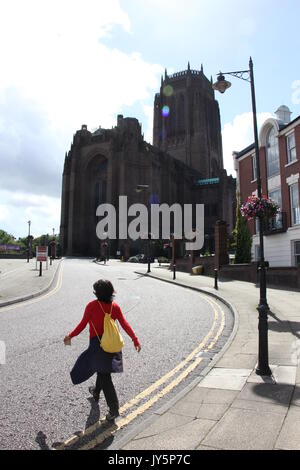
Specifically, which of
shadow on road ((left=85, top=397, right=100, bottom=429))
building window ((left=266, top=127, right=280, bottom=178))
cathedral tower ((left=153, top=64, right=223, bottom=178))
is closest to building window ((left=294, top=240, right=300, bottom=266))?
building window ((left=266, top=127, right=280, bottom=178))

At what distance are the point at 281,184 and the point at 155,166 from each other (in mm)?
52954

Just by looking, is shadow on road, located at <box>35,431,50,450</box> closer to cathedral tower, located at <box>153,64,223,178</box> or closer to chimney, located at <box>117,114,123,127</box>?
chimney, located at <box>117,114,123,127</box>

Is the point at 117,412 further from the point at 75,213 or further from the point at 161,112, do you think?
the point at 161,112

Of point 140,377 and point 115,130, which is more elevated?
point 115,130

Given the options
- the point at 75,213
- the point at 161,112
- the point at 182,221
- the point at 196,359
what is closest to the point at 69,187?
the point at 75,213

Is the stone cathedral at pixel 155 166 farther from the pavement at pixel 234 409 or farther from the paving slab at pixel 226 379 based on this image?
the paving slab at pixel 226 379

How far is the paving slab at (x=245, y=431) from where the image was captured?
346 cm

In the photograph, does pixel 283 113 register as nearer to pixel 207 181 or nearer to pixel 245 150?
pixel 245 150

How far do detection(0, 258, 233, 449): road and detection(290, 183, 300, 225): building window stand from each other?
35.3ft

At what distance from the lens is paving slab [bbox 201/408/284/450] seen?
11.4ft

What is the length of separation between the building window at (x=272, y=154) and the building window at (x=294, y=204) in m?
2.05

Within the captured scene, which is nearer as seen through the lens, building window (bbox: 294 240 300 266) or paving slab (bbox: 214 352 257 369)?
paving slab (bbox: 214 352 257 369)
